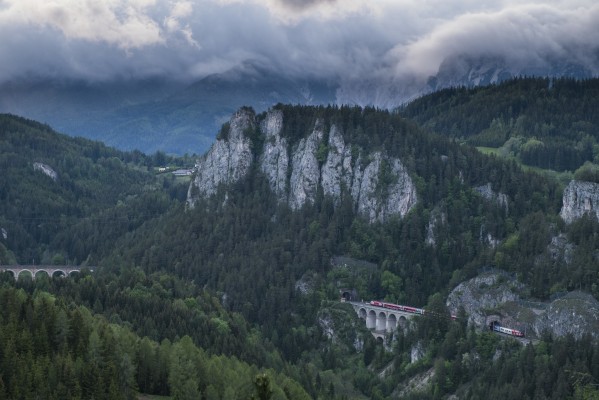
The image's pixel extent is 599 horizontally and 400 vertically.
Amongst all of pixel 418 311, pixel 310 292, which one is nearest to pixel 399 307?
pixel 418 311

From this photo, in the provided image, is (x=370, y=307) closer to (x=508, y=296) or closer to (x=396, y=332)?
(x=396, y=332)

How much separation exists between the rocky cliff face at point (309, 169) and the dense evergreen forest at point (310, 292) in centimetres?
184

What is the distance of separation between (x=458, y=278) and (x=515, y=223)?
16.7 meters

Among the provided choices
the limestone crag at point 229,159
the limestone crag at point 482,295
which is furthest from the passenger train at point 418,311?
the limestone crag at point 229,159

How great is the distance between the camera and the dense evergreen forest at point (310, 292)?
311ft

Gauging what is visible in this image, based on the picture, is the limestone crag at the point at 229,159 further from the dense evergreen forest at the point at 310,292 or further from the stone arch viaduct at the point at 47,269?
the stone arch viaduct at the point at 47,269

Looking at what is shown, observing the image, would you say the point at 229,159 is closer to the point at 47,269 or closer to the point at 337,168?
the point at 337,168

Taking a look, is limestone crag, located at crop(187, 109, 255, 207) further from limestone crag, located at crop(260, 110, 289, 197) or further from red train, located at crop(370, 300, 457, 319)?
red train, located at crop(370, 300, 457, 319)

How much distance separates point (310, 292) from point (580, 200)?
131ft

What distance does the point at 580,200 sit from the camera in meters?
144

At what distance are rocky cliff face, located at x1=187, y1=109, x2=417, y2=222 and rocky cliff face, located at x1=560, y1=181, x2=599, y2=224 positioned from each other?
26.5m

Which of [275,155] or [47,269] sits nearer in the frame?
[275,155]

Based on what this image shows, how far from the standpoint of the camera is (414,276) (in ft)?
499

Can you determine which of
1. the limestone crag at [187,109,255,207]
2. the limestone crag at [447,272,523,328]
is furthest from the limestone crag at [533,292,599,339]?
the limestone crag at [187,109,255,207]
